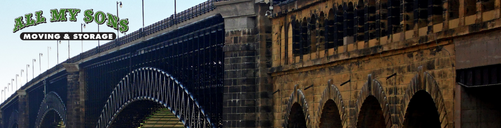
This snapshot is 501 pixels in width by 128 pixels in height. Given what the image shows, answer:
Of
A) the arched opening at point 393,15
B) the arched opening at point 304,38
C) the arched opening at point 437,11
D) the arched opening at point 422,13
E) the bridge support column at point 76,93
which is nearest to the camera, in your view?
the arched opening at point 437,11

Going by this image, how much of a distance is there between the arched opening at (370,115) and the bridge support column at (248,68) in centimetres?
1066

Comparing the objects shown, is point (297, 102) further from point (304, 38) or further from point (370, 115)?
point (370, 115)

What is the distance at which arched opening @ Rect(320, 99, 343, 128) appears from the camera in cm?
3834

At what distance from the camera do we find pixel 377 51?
32375 mm

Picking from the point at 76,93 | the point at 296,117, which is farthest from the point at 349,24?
the point at 76,93

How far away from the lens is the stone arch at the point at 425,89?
28156 millimetres

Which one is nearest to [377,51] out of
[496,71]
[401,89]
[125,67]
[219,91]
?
[401,89]

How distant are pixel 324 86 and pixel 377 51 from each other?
6.06 meters

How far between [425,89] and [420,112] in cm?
185

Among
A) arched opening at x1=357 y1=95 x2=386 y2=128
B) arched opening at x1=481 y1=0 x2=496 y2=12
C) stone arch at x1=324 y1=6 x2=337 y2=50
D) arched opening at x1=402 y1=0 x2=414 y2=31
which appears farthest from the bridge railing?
arched opening at x1=481 y1=0 x2=496 y2=12

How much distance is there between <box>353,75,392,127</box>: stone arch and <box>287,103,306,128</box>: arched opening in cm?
792

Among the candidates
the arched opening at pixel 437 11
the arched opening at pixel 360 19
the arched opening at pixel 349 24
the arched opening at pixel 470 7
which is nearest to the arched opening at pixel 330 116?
the arched opening at pixel 349 24

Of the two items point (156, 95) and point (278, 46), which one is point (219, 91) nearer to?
point (278, 46)

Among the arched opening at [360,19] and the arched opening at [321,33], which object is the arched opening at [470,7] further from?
the arched opening at [321,33]
